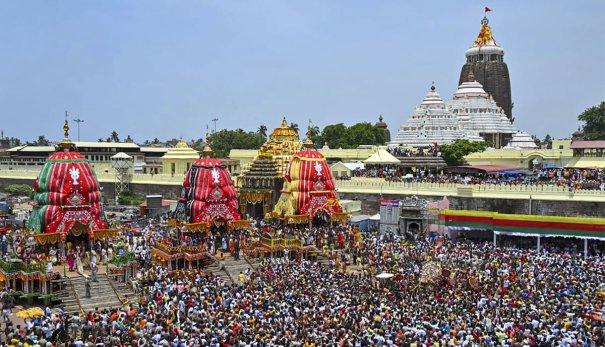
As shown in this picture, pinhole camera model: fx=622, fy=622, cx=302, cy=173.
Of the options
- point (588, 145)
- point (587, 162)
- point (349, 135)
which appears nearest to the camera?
point (587, 162)

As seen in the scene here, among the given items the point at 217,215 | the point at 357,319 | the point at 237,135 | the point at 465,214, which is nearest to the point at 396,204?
the point at 465,214

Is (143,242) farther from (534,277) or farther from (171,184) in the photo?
(171,184)

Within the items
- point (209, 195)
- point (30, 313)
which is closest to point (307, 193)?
point (209, 195)

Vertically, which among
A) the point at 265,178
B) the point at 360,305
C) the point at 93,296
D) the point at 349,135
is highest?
the point at 349,135

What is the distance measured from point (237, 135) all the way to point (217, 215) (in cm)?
5659

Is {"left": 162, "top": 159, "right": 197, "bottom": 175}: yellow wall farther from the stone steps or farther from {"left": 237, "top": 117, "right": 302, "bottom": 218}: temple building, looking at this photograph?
the stone steps

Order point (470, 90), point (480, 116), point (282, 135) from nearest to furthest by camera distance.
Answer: point (282, 135), point (480, 116), point (470, 90)

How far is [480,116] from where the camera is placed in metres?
73.1

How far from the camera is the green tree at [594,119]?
7288 cm

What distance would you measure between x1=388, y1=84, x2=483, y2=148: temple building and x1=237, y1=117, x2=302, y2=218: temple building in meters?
25.5

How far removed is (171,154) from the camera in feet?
199

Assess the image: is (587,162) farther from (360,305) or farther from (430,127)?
(360,305)

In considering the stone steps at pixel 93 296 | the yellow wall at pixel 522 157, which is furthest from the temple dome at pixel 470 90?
the stone steps at pixel 93 296

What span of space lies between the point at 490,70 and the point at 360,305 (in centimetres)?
6989
